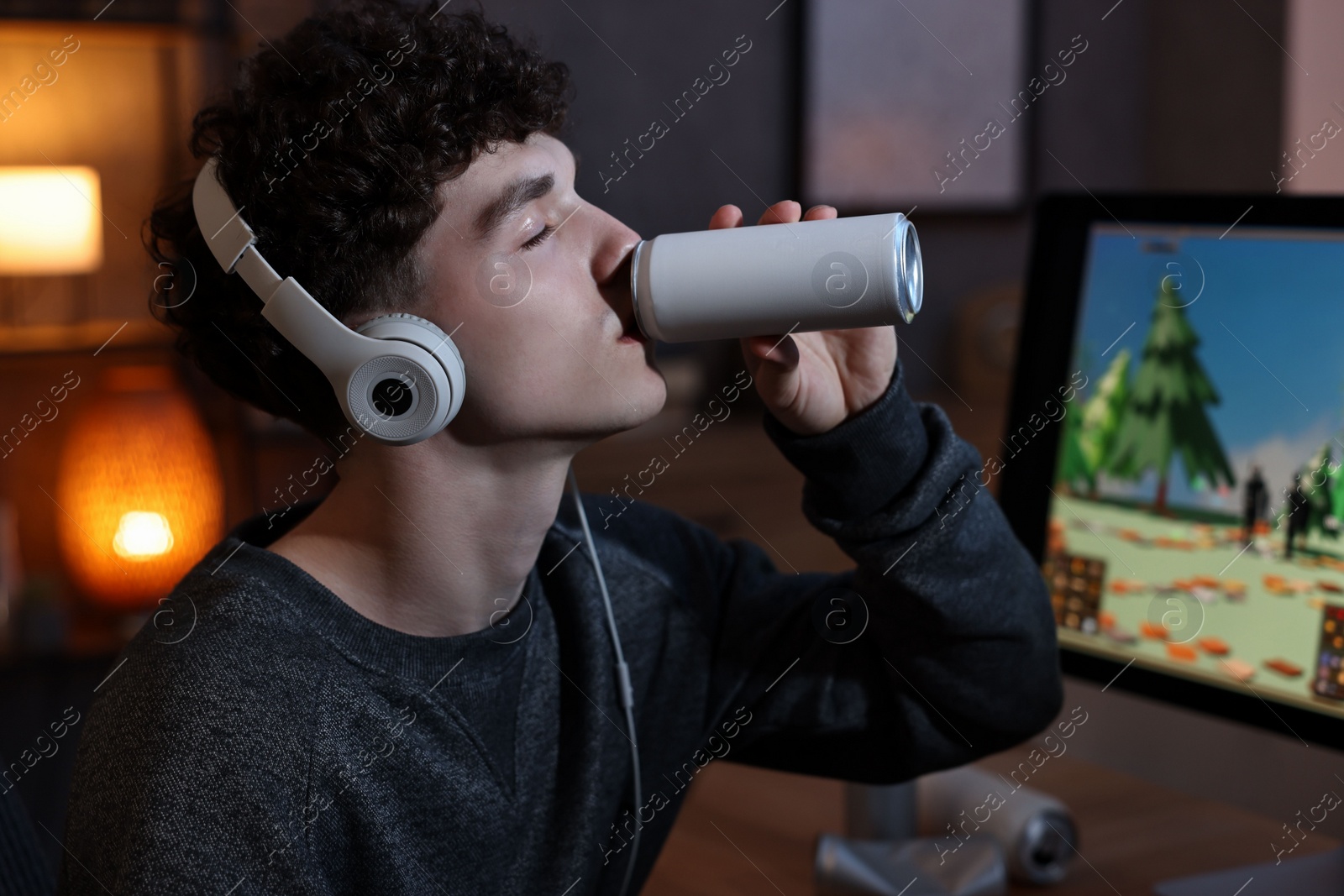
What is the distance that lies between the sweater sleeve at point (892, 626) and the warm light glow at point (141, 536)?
1.40 meters

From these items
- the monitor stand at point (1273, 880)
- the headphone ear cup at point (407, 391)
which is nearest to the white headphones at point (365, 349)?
the headphone ear cup at point (407, 391)

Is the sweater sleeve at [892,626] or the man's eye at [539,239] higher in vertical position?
the man's eye at [539,239]

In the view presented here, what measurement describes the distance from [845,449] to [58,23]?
176 cm

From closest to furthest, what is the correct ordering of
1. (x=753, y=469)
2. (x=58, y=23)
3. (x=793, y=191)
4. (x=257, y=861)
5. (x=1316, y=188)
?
(x=257, y=861)
(x=58, y=23)
(x=1316, y=188)
(x=753, y=469)
(x=793, y=191)

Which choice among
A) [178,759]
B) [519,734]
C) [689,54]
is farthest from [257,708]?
[689,54]

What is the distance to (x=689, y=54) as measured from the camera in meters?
2.61

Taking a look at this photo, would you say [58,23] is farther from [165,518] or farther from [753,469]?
[753,469]

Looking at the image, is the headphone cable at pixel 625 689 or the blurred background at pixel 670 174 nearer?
the headphone cable at pixel 625 689

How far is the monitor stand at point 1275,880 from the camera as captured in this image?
866 millimetres

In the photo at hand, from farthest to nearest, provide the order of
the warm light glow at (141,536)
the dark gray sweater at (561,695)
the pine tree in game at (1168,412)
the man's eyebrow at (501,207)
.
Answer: the warm light glow at (141,536), the pine tree in game at (1168,412), the man's eyebrow at (501,207), the dark gray sweater at (561,695)

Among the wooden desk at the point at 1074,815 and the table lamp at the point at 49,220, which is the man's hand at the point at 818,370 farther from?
the table lamp at the point at 49,220

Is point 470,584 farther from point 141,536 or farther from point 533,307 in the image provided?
point 141,536

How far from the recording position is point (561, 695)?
97cm

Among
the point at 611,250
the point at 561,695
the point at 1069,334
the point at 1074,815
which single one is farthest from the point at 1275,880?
the point at 611,250
